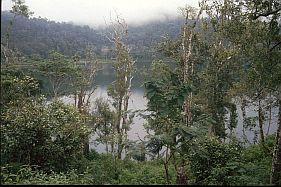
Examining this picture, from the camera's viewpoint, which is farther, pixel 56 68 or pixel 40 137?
pixel 56 68

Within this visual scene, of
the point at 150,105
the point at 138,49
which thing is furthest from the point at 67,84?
the point at 138,49

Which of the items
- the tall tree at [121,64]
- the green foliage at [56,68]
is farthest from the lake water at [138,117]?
the green foliage at [56,68]

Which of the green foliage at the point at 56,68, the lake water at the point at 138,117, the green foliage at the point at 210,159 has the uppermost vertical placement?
the green foliage at the point at 56,68

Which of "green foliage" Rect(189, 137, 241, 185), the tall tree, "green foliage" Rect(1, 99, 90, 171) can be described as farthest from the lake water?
"green foliage" Rect(189, 137, 241, 185)

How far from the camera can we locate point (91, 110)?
Result: 2725cm

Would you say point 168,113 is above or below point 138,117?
above

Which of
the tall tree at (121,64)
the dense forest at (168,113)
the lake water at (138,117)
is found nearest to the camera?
the dense forest at (168,113)

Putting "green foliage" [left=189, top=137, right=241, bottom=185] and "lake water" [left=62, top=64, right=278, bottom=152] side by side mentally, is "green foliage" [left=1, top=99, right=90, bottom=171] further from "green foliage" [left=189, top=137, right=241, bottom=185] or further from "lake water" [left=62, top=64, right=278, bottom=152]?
"lake water" [left=62, top=64, right=278, bottom=152]

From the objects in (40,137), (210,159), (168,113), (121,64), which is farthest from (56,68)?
(168,113)

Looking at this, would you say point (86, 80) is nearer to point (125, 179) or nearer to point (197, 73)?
point (197, 73)

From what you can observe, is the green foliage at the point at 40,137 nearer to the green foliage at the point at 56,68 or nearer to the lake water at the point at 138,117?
the lake water at the point at 138,117

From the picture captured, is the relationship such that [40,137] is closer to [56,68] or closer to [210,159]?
[210,159]

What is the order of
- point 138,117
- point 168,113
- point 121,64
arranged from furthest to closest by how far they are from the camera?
point 138,117
point 121,64
point 168,113

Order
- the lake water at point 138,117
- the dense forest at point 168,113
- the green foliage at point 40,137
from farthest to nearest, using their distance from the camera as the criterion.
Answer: the lake water at point 138,117 < the green foliage at point 40,137 < the dense forest at point 168,113
